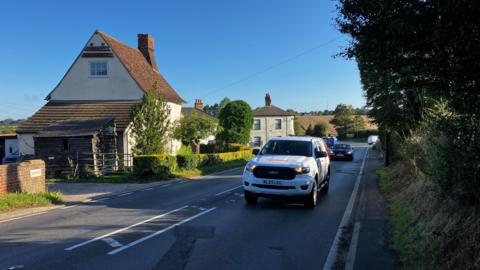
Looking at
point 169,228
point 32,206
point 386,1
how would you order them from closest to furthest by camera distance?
point 386,1, point 169,228, point 32,206

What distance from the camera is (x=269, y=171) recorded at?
1150 cm

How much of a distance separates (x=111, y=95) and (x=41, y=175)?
684 inches

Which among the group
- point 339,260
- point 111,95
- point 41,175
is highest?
point 111,95

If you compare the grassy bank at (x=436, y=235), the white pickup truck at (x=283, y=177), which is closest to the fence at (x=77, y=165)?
the white pickup truck at (x=283, y=177)

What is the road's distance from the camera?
21.7ft

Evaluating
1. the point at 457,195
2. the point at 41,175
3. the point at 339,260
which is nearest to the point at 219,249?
the point at 339,260

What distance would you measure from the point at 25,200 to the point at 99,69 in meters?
20.9

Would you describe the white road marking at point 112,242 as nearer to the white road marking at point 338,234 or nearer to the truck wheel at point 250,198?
the white road marking at point 338,234

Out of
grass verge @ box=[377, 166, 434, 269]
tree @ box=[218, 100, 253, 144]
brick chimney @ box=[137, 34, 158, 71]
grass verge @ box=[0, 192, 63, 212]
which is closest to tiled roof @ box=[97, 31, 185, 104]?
brick chimney @ box=[137, 34, 158, 71]

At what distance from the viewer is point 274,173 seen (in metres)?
11.5

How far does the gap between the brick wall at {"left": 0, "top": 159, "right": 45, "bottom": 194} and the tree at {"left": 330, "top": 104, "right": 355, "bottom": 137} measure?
8713 cm

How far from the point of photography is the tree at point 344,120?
9675 cm

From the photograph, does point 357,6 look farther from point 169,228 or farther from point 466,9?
point 169,228

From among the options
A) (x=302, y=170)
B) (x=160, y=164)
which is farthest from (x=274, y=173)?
(x=160, y=164)
